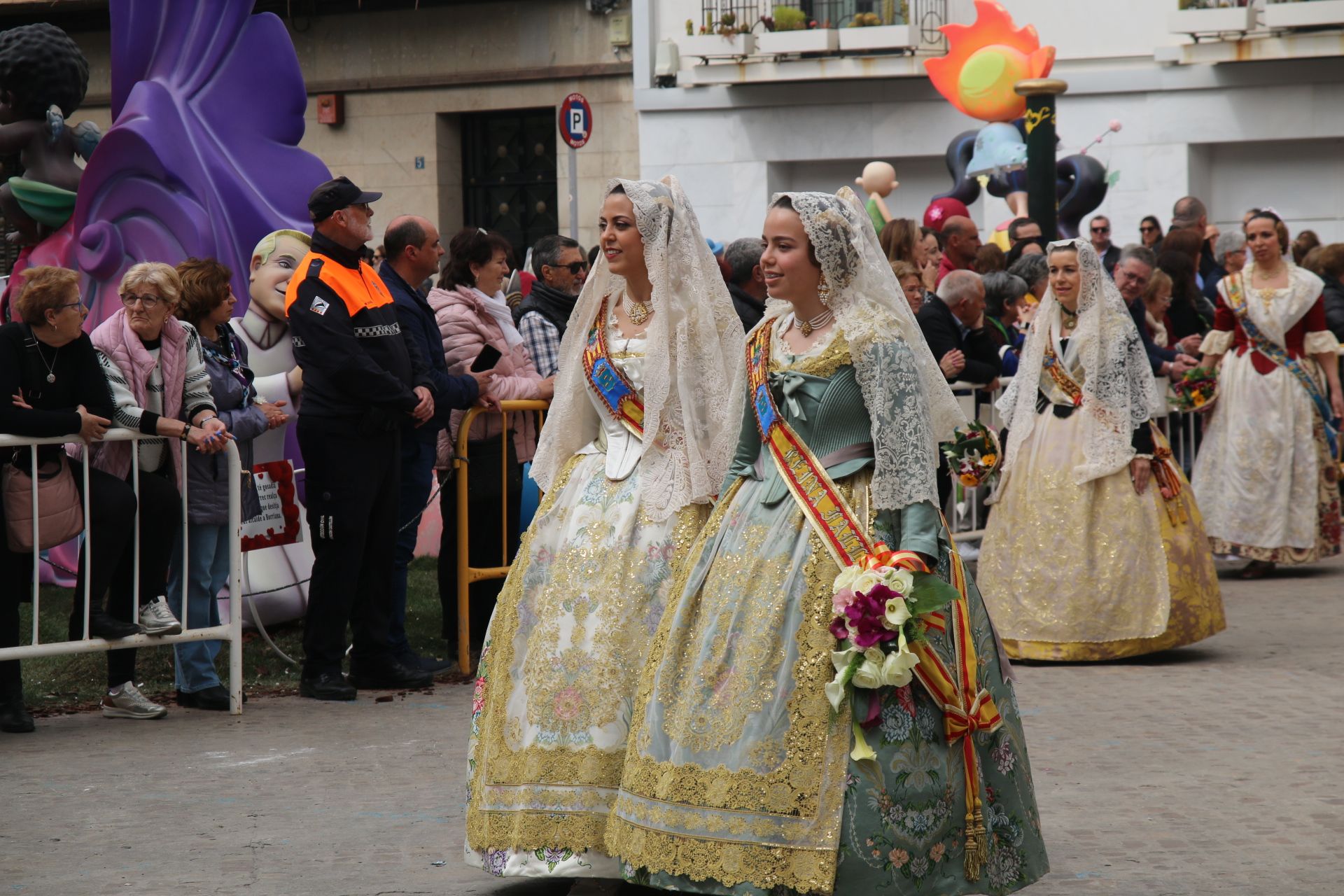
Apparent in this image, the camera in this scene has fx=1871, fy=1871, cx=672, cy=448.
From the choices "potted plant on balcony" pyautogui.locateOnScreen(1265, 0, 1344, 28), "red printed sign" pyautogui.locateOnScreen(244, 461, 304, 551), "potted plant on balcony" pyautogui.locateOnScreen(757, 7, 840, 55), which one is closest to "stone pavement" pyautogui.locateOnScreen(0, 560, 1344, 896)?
"red printed sign" pyautogui.locateOnScreen(244, 461, 304, 551)

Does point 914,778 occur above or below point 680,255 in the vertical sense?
below

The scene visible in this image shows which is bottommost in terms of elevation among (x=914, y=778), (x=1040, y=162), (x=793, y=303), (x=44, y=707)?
(x=44, y=707)

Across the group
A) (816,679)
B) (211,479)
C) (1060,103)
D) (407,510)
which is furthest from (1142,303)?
(1060,103)

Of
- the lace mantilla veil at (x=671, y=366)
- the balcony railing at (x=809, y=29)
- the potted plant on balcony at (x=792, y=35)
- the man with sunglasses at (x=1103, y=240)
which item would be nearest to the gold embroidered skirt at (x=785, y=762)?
the lace mantilla veil at (x=671, y=366)

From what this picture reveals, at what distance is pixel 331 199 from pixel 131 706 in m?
2.16

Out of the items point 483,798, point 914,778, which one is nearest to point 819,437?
point 914,778

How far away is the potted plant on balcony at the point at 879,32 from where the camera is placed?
2241 cm

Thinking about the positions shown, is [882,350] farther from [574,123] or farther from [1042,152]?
[574,123]

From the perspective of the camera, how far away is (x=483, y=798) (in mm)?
4941

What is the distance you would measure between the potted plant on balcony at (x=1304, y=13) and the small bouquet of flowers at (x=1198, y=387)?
37.0 ft

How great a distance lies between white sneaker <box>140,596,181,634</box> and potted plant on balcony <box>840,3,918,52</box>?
54.9ft

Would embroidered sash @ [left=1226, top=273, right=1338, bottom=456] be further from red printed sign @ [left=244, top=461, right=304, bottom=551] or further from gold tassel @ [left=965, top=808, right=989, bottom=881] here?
gold tassel @ [left=965, top=808, right=989, bottom=881]

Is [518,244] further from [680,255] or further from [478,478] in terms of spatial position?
[680,255]

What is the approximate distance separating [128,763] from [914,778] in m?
3.39
